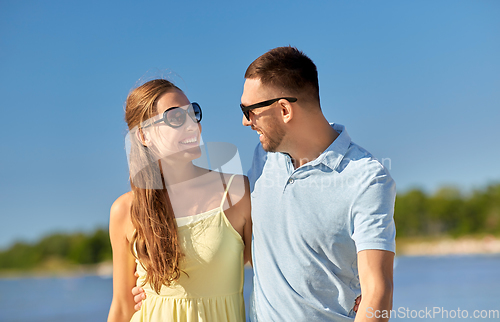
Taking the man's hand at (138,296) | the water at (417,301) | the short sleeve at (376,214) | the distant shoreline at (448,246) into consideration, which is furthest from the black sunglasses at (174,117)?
the distant shoreline at (448,246)

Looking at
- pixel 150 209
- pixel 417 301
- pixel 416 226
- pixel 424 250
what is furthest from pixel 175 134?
pixel 416 226

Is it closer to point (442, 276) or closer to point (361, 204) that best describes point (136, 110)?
point (361, 204)

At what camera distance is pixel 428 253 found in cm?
3750

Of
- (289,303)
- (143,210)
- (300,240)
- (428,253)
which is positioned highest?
(143,210)

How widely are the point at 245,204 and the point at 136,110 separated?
2.65 feet

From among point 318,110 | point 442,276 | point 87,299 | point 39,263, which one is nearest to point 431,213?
point 442,276

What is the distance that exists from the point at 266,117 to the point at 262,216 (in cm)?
51

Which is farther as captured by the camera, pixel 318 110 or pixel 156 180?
pixel 156 180

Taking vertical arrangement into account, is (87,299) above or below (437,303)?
below

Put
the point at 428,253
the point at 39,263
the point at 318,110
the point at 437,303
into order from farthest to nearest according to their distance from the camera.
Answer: the point at 39,263, the point at 428,253, the point at 437,303, the point at 318,110

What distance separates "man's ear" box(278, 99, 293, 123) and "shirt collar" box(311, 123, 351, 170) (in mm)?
267

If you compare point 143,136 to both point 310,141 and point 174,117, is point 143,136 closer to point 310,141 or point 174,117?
point 174,117

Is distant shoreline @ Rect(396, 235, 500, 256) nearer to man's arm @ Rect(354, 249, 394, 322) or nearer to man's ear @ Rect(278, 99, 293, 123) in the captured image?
man's ear @ Rect(278, 99, 293, 123)

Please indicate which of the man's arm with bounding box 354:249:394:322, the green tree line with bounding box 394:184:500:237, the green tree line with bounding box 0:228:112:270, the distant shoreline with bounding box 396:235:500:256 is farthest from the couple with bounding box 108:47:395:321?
the green tree line with bounding box 394:184:500:237
